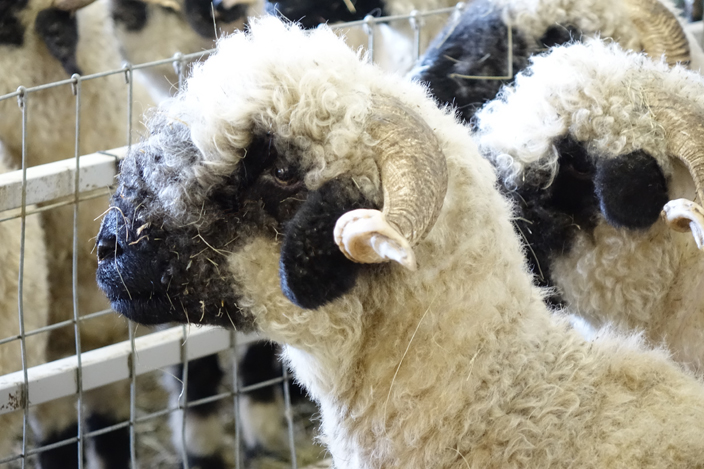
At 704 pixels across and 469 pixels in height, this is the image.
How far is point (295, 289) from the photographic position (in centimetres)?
190

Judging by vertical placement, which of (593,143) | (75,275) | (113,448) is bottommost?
(113,448)

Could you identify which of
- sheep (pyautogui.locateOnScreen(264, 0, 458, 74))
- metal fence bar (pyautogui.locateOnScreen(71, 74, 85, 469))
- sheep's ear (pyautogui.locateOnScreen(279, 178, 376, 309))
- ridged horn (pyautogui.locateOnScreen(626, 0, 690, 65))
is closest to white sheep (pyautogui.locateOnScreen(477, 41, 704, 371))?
ridged horn (pyautogui.locateOnScreen(626, 0, 690, 65))

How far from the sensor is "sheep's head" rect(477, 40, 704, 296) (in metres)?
2.47

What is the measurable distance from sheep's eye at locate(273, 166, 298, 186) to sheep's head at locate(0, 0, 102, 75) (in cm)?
274

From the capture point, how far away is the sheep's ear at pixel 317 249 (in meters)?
1.89

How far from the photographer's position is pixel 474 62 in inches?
148

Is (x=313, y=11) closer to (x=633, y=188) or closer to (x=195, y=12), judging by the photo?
(x=195, y=12)

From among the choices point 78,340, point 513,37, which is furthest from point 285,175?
point 513,37

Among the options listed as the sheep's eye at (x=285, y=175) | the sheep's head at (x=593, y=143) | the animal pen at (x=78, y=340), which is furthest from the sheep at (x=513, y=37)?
→ the sheep's eye at (x=285, y=175)

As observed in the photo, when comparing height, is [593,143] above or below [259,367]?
above

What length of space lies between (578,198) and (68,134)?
304 cm

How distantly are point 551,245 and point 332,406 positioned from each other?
1.06 m

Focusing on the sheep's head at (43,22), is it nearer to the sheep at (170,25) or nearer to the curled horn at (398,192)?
the sheep at (170,25)

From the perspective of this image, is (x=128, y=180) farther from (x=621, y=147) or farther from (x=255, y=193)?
(x=621, y=147)
